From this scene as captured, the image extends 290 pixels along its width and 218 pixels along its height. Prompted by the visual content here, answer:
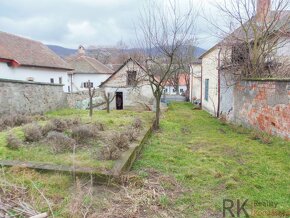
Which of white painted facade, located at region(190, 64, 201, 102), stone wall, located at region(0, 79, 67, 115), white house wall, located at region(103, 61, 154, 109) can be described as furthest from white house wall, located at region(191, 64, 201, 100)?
stone wall, located at region(0, 79, 67, 115)

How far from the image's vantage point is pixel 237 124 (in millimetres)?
10297

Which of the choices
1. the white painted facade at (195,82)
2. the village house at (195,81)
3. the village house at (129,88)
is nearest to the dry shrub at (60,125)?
the village house at (129,88)

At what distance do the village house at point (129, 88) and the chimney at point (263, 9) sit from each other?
29.8 ft

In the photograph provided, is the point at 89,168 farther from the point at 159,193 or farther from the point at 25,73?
the point at 25,73

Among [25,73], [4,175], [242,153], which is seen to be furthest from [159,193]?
[25,73]

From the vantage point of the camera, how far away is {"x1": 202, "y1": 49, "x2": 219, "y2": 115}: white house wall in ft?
45.4

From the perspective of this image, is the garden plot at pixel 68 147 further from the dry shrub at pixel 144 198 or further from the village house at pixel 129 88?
the village house at pixel 129 88

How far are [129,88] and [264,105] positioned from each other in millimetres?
11422

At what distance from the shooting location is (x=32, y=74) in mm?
20781

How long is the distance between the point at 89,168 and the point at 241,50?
25.3ft

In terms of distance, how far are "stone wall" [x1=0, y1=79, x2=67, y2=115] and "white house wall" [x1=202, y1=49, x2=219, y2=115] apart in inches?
347

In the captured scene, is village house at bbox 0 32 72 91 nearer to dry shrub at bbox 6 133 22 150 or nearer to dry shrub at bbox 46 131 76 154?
dry shrub at bbox 6 133 22 150

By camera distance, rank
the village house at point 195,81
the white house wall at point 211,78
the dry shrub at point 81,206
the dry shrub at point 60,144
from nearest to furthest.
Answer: the dry shrub at point 81,206 → the dry shrub at point 60,144 → the white house wall at point 211,78 → the village house at point 195,81

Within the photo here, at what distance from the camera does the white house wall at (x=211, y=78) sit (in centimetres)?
1384
